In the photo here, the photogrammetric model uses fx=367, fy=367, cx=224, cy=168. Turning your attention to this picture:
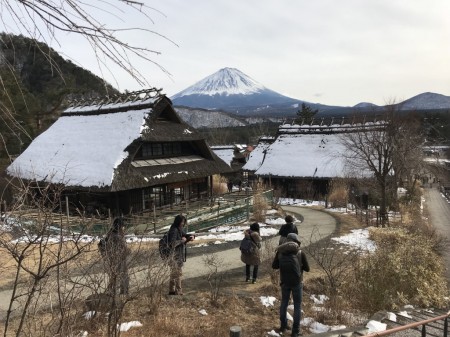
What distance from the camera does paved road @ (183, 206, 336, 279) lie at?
1051 centimetres

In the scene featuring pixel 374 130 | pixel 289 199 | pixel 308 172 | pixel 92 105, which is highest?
pixel 92 105

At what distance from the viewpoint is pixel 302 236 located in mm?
15516

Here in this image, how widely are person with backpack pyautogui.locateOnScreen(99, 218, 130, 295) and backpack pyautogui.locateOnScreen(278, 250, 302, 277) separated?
249 centimetres

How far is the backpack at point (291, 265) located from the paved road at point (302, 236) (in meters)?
4.38

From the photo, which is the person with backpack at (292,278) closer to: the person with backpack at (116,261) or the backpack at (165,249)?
the backpack at (165,249)

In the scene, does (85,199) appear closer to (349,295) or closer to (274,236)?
(274,236)

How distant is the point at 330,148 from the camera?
3381 centimetres

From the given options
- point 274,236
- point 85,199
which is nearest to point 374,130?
point 274,236

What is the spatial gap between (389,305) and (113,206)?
13.7 metres

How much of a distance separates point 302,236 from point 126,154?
9211 mm

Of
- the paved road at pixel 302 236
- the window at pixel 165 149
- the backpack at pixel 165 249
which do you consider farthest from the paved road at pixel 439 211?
the backpack at pixel 165 249

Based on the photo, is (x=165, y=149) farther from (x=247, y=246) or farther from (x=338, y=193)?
(x=247, y=246)

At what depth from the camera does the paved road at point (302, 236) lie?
10506mm

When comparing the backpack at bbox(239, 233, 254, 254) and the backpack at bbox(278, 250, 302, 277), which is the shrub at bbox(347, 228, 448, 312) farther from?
the backpack at bbox(278, 250, 302, 277)
